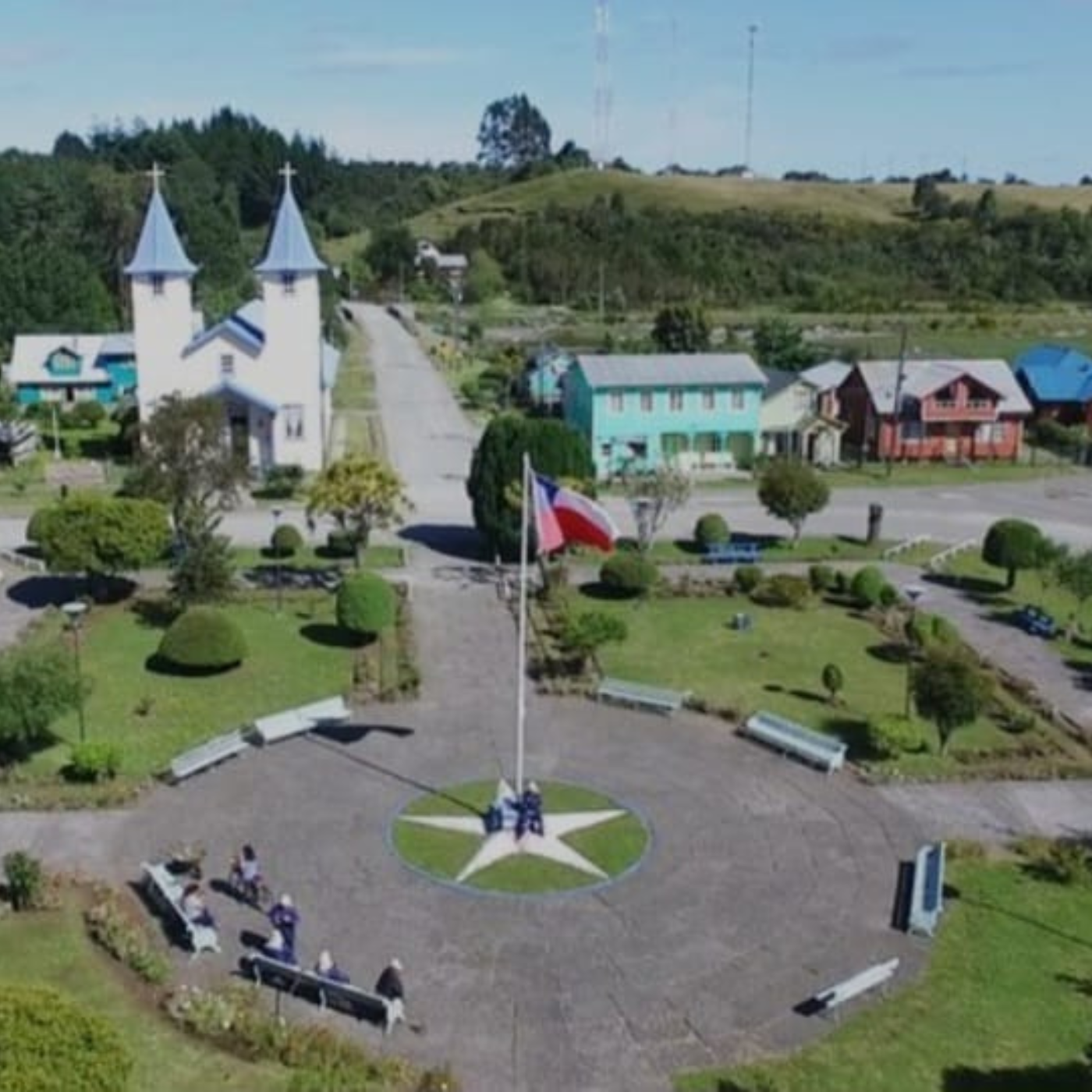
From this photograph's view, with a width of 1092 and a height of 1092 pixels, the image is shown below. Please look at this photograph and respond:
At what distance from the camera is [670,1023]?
21094 mm

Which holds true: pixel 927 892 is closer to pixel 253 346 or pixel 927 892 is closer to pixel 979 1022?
pixel 979 1022

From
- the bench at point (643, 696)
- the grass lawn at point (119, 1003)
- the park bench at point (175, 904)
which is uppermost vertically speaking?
the bench at point (643, 696)

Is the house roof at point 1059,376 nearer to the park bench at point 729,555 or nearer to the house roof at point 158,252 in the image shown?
the park bench at point 729,555

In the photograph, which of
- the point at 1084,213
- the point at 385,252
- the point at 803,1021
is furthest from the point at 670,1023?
the point at 1084,213

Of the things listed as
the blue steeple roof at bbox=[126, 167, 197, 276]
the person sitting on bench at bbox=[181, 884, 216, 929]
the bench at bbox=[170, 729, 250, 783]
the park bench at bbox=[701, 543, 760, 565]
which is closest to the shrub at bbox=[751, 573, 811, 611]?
the park bench at bbox=[701, 543, 760, 565]

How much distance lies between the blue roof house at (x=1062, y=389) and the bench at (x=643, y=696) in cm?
4577

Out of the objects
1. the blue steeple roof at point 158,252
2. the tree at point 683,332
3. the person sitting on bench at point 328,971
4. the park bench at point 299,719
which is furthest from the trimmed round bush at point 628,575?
the tree at point 683,332

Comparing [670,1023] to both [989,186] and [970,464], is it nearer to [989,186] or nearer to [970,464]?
[970,464]

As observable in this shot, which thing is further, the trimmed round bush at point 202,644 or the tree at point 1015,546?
the tree at point 1015,546

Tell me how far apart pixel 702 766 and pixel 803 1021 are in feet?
32.2

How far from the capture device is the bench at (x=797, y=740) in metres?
30.6

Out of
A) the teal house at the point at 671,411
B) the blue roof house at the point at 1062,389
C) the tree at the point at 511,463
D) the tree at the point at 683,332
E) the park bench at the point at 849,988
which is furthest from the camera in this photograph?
the tree at the point at 683,332

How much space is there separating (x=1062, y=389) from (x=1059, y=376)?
3.39ft

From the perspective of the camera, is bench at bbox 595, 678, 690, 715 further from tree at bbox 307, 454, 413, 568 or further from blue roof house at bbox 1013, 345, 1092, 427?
blue roof house at bbox 1013, 345, 1092, 427
